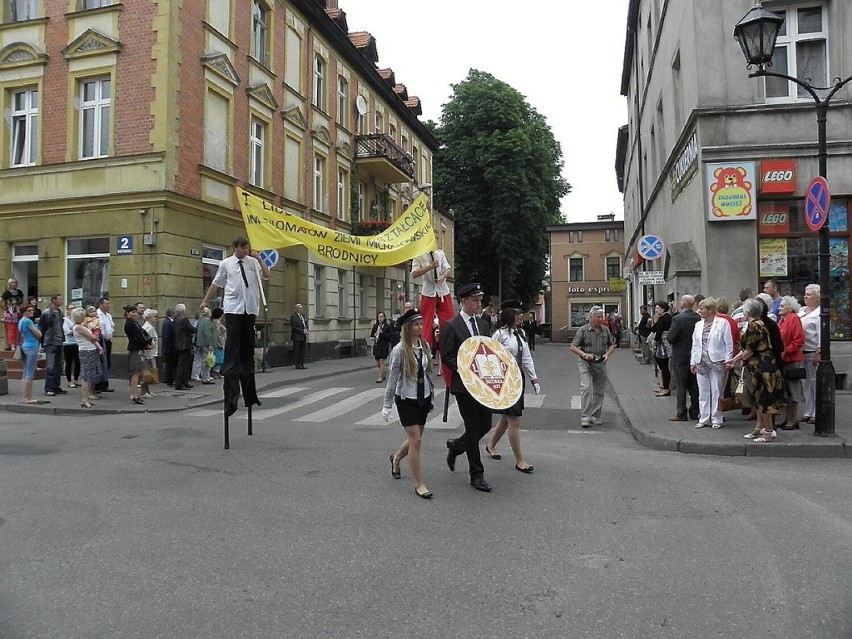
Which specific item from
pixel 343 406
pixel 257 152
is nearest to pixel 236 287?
pixel 343 406

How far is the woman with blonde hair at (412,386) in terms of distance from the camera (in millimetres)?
5957

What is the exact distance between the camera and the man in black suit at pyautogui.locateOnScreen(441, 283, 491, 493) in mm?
6172

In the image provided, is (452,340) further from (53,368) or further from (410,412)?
(53,368)

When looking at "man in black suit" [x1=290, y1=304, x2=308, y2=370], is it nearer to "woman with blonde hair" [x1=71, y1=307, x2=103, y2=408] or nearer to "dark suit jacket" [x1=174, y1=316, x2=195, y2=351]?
"dark suit jacket" [x1=174, y1=316, x2=195, y2=351]

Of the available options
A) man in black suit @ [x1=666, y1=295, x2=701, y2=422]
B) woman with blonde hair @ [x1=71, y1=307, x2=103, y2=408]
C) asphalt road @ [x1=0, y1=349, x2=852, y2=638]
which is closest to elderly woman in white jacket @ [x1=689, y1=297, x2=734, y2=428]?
man in black suit @ [x1=666, y1=295, x2=701, y2=422]

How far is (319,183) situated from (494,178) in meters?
18.0

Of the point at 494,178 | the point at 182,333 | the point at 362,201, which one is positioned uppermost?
the point at 494,178

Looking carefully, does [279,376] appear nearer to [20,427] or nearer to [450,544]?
[20,427]

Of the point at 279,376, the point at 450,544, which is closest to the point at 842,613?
the point at 450,544

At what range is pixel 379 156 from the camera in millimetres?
28406

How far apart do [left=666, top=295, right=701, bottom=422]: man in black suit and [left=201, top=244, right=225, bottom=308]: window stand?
38.7 feet

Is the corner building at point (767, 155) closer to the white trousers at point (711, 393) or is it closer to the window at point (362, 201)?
the white trousers at point (711, 393)

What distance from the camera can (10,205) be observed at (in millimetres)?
17547

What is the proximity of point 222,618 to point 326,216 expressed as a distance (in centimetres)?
2293
